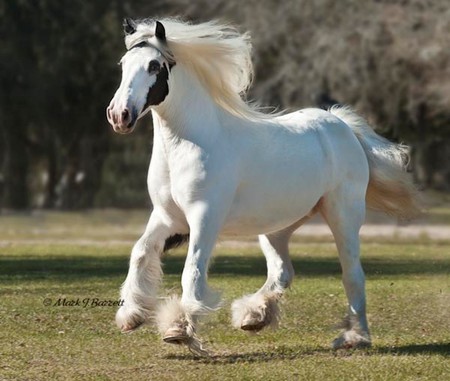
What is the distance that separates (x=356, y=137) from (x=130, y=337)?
2475 millimetres

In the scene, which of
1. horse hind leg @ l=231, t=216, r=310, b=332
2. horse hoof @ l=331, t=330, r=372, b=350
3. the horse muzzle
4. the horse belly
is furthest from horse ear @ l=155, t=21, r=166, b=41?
horse hoof @ l=331, t=330, r=372, b=350

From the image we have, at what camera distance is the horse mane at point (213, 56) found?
9.00m

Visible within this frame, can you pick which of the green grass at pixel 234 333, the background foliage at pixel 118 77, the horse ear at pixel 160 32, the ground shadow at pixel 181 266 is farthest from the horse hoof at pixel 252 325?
the background foliage at pixel 118 77

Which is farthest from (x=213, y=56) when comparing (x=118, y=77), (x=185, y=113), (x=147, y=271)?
(x=118, y=77)

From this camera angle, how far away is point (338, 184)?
9.73 m

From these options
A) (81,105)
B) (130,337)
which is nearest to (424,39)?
(81,105)

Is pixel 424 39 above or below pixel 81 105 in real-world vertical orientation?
above

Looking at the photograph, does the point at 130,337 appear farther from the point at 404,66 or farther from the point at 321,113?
the point at 404,66

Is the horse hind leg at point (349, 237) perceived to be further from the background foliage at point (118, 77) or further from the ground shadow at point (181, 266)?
the background foliage at point (118, 77)

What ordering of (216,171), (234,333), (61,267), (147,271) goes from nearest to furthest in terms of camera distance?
(216,171)
(147,271)
(234,333)
(61,267)

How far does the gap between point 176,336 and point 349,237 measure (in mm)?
2024

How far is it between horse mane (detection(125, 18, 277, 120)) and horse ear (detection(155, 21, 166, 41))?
0.20 feet

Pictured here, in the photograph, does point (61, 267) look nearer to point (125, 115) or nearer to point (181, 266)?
point (181, 266)

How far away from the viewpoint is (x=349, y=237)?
9727mm
